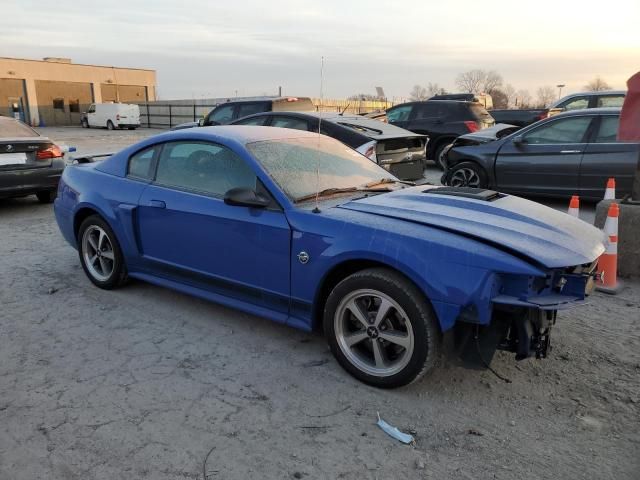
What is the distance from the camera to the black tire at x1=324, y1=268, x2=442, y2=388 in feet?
9.54

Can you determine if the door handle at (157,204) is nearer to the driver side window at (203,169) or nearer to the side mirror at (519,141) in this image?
the driver side window at (203,169)

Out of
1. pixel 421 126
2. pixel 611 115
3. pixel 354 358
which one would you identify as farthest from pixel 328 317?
pixel 421 126

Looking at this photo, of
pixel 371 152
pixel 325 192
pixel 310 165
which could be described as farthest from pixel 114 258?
pixel 371 152

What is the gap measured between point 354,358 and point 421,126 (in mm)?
10660

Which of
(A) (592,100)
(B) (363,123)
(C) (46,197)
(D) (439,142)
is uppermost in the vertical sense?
(A) (592,100)

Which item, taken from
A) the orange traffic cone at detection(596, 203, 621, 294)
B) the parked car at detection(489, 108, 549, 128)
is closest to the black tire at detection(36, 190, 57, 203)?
the orange traffic cone at detection(596, 203, 621, 294)

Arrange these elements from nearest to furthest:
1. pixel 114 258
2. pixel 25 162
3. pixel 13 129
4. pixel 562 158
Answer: pixel 114 258 → pixel 25 162 → pixel 562 158 → pixel 13 129

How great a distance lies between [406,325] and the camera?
3.00 meters

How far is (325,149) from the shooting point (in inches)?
172

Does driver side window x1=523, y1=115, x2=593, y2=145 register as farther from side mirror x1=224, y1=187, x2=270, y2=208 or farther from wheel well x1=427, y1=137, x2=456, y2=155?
side mirror x1=224, y1=187, x2=270, y2=208

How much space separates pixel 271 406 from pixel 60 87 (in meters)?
55.1

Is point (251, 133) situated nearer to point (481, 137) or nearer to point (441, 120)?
point (481, 137)

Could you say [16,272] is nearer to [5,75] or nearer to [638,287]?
[638,287]

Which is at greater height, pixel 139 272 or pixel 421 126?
pixel 421 126
